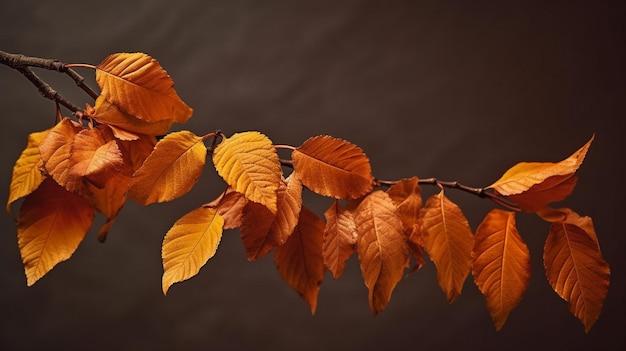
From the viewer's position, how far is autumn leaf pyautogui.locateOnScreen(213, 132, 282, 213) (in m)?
0.45

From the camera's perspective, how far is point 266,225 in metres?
0.48

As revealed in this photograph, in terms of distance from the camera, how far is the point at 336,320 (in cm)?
98

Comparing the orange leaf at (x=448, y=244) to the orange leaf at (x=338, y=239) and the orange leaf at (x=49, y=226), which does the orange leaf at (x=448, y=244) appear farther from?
the orange leaf at (x=49, y=226)

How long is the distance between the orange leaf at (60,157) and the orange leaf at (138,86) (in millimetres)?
42

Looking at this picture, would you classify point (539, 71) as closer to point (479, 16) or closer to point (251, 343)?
point (479, 16)

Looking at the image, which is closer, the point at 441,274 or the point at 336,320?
the point at 441,274

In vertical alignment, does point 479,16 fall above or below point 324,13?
below

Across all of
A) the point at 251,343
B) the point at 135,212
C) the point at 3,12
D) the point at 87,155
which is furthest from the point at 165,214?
the point at 87,155

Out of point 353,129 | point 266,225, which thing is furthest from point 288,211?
point 353,129

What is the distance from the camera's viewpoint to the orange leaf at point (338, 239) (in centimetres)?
49

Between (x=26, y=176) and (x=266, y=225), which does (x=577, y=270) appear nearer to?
(x=266, y=225)

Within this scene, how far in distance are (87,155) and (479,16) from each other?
65 centimetres

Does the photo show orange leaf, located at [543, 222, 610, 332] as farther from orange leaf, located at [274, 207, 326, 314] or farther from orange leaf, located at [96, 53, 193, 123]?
orange leaf, located at [96, 53, 193, 123]

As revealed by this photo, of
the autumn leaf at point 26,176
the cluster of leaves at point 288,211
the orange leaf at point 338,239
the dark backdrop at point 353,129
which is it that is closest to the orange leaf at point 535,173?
the cluster of leaves at point 288,211
